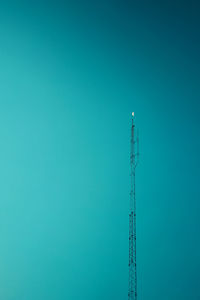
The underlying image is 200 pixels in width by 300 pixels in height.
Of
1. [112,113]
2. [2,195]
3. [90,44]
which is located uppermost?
[90,44]

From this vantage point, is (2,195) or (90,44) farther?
(90,44)

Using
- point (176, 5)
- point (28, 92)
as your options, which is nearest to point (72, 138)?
point (28, 92)

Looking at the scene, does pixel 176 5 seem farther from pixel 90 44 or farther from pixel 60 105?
pixel 60 105

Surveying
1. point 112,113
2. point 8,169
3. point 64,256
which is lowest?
point 64,256

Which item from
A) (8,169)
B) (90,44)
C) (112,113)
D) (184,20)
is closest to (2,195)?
(8,169)

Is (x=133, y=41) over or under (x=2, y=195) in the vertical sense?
over

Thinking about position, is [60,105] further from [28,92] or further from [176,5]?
[176,5]

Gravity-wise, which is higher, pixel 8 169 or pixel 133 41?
pixel 133 41

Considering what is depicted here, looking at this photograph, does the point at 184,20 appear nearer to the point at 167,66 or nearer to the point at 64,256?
the point at 167,66

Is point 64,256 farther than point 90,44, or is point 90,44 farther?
point 90,44

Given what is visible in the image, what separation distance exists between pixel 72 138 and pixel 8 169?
1.03m

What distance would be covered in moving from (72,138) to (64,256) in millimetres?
1705

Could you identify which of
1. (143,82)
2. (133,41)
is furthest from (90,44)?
(143,82)

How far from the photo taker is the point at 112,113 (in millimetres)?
4883
